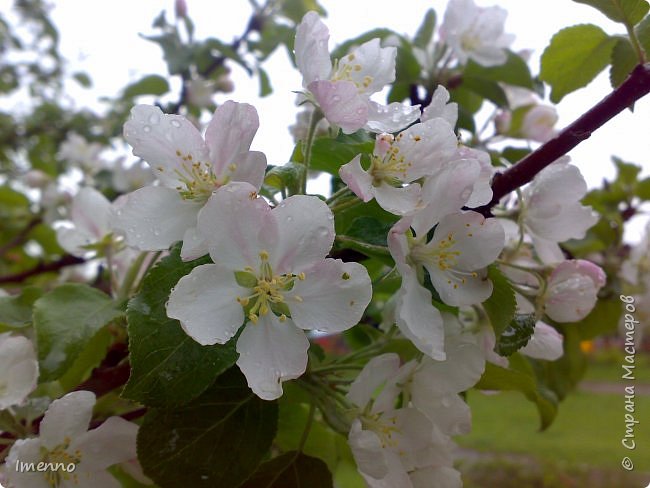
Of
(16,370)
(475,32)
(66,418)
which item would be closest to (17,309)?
(16,370)

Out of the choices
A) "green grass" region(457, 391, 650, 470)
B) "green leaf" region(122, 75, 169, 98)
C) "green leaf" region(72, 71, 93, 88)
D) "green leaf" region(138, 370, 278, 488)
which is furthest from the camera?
"green grass" region(457, 391, 650, 470)

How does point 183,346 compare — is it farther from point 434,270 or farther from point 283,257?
point 434,270

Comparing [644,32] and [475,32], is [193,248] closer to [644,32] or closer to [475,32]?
[644,32]

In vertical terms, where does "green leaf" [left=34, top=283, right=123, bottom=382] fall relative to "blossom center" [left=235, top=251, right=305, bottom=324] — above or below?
below

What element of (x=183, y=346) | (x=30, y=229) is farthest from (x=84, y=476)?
(x=30, y=229)

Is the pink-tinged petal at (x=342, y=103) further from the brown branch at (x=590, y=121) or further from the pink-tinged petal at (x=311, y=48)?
the brown branch at (x=590, y=121)

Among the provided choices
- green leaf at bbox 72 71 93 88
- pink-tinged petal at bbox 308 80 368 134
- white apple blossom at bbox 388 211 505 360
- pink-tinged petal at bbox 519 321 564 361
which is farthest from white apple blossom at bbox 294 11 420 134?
green leaf at bbox 72 71 93 88

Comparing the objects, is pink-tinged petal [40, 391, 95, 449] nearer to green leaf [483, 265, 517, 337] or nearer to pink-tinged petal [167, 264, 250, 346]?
pink-tinged petal [167, 264, 250, 346]
